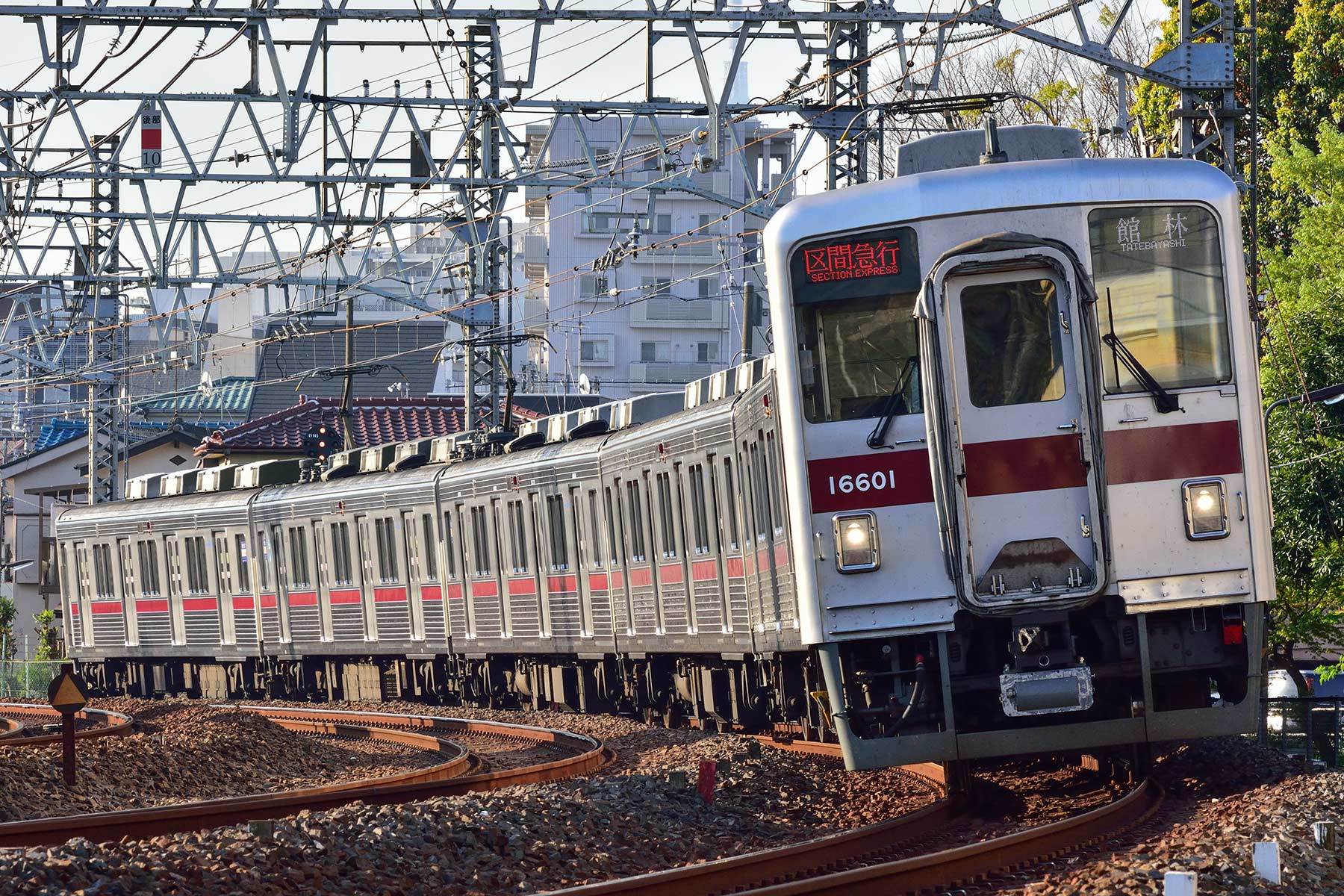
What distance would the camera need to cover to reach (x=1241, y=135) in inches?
958

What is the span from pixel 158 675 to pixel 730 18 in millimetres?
16978

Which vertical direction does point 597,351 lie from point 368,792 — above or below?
above

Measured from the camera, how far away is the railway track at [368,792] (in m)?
10.5

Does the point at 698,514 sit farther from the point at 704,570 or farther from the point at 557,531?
the point at 557,531

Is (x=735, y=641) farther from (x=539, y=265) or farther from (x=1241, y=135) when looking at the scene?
(x=539, y=265)

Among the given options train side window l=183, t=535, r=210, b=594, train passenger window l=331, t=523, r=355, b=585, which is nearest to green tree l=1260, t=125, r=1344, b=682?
train passenger window l=331, t=523, r=355, b=585

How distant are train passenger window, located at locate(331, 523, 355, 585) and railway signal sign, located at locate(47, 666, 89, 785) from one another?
10.1 meters

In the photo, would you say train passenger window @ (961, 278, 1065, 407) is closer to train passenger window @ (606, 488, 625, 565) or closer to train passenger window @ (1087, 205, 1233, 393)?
train passenger window @ (1087, 205, 1233, 393)

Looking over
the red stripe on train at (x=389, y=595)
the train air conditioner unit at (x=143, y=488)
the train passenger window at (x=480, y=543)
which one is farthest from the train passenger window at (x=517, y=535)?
the train air conditioner unit at (x=143, y=488)

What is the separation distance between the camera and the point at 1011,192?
9.45 m

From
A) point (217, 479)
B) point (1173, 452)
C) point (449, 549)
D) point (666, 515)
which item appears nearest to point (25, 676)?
Answer: point (217, 479)

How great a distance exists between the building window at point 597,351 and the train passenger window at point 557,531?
45.1 metres

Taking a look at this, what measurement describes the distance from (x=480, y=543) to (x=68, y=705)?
7.90 m

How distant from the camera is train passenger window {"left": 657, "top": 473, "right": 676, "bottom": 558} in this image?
53.8ft
